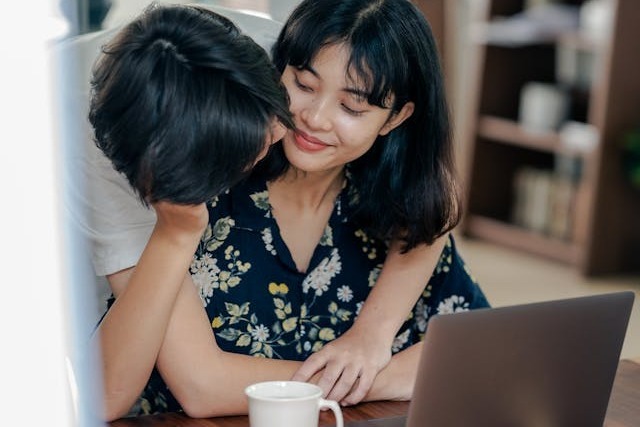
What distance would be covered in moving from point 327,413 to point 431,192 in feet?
1.42

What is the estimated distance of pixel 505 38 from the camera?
4.78 meters

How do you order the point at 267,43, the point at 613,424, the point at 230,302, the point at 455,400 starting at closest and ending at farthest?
the point at 455,400, the point at 613,424, the point at 230,302, the point at 267,43

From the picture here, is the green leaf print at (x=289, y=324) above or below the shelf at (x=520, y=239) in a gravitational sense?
above

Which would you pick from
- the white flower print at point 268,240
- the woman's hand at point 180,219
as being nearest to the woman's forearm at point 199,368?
the woman's hand at point 180,219

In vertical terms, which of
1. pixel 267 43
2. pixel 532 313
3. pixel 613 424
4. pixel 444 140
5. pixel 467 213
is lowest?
pixel 467 213

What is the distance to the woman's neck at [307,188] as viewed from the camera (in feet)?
5.26

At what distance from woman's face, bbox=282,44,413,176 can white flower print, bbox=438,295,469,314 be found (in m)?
0.34

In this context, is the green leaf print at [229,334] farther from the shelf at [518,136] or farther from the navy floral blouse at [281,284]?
the shelf at [518,136]

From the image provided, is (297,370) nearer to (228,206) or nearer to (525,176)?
(228,206)

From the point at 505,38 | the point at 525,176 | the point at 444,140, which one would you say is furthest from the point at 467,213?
the point at 444,140

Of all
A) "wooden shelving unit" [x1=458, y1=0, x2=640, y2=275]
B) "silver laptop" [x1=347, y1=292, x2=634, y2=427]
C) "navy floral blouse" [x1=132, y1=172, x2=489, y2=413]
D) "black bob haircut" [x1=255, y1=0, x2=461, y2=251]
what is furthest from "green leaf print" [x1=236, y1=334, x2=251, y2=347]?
"wooden shelving unit" [x1=458, y1=0, x2=640, y2=275]

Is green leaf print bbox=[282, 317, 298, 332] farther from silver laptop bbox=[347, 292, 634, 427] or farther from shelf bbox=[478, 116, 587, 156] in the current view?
shelf bbox=[478, 116, 587, 156]

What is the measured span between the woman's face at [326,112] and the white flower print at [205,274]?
0.19 m

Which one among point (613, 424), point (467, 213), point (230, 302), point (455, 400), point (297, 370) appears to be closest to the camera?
point (455, 400)
